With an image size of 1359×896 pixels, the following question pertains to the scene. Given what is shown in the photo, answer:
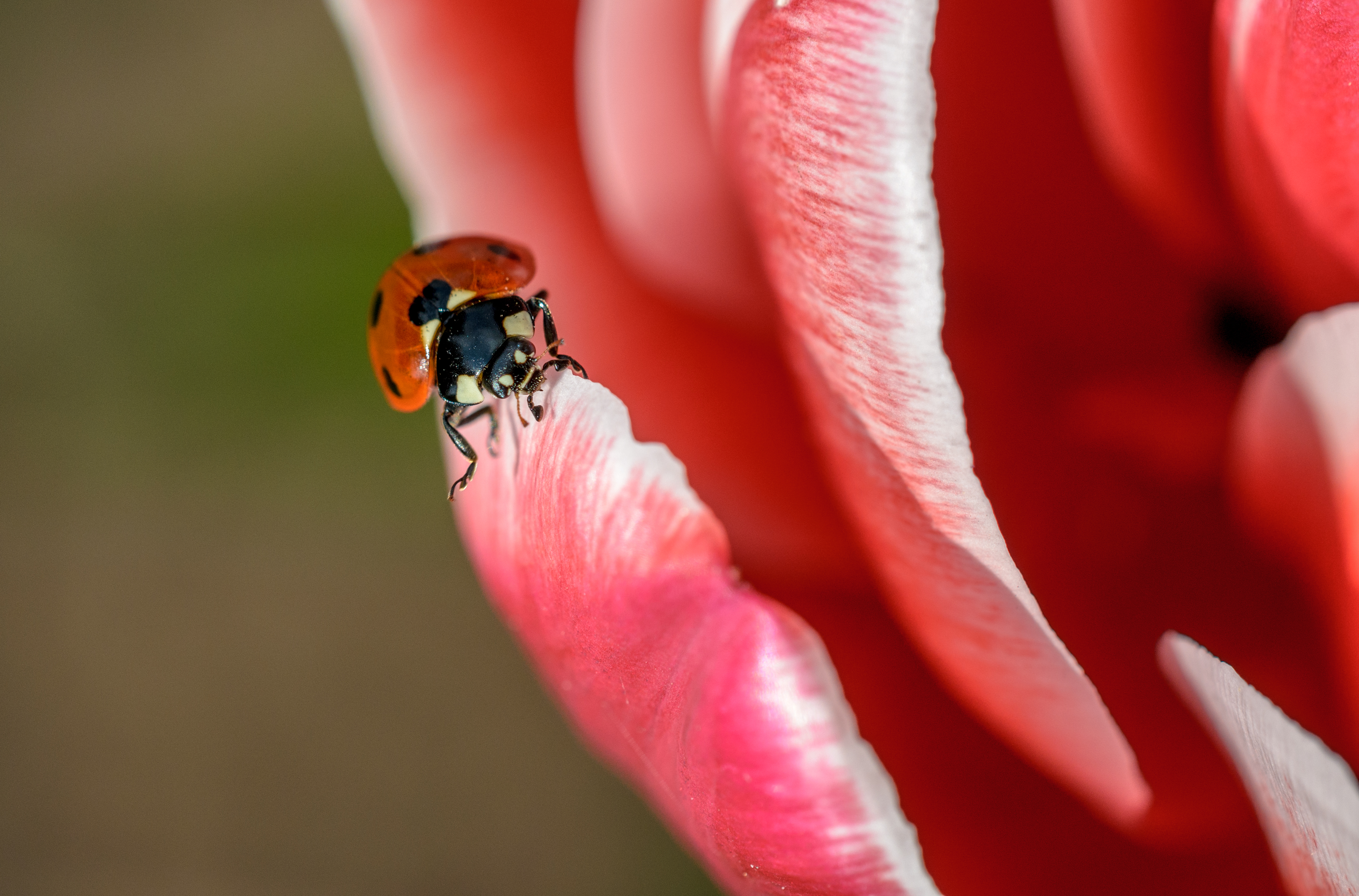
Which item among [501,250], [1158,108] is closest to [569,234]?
[501,250]

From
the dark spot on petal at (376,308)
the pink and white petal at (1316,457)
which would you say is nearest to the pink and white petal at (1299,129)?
the pink and white petal at (1316,457)

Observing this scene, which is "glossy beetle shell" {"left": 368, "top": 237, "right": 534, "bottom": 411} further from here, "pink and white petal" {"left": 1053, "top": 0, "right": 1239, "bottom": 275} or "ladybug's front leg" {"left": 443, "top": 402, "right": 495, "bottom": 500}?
"pink and white petal" {"left": 1053, "top": 0, "right": 1239, "bottom": 275}

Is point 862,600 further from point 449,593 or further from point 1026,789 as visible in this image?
point 449,593

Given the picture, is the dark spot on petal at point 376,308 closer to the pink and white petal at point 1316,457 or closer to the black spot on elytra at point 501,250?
the black spot on elytra at point 501,250

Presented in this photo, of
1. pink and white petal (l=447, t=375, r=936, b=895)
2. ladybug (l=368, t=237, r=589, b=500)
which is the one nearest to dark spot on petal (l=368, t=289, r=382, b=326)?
ladybug (l=368, t=237, r=589, b=500)

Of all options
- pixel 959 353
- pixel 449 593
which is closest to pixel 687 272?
pixel 959 353

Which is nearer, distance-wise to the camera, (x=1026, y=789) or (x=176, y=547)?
(x=1026, y=789)

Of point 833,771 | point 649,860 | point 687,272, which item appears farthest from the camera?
point 649,860
